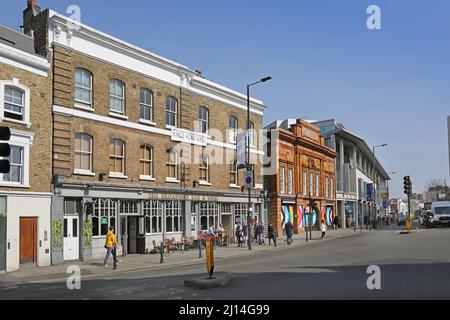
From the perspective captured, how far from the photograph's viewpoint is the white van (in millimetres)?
46594

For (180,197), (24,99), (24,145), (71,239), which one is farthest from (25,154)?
(180,197)

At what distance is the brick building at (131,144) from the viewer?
22625mm

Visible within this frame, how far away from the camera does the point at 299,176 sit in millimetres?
46219

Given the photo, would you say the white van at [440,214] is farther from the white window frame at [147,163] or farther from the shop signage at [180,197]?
the white window frame at [147,163]

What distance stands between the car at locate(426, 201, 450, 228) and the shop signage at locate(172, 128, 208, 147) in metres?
26.7

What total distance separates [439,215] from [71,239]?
3625 cm

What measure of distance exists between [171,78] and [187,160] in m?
4.84

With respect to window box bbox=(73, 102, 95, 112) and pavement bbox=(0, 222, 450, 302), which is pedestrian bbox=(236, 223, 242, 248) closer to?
pavement bbox=(0, 222, 450, 302)

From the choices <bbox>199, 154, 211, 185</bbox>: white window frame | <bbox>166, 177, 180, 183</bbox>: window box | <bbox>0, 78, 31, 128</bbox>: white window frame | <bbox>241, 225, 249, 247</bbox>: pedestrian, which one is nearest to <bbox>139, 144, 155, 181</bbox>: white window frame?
<bbox>166, 177, 180, 183</bbox>: window box

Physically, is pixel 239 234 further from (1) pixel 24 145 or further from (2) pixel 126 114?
(1) pixel 24 145

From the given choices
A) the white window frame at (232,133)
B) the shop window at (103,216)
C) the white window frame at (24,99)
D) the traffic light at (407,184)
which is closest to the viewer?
the white window frame at (24,99)

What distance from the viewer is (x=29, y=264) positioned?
20688 mm

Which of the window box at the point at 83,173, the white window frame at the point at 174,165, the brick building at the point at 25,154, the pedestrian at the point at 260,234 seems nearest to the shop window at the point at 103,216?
the window box at the point at 83,173

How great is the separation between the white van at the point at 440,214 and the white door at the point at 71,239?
3569 cm
